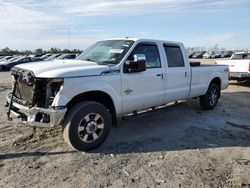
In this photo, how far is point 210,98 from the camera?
9.12m

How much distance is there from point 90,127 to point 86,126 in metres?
0.08

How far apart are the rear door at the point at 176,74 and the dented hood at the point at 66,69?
204cm

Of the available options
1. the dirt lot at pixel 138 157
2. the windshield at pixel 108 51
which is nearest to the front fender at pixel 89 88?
the windshield at pixel 108 51

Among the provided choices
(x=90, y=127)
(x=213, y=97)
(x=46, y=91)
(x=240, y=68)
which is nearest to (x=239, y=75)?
(x=240, y=68)

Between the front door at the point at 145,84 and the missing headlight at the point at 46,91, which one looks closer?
the missing headlight at the point at 46,91

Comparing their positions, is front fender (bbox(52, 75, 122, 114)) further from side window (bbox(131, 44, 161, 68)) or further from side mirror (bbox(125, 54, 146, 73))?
side window (bbox(131, 44, 161, 68))

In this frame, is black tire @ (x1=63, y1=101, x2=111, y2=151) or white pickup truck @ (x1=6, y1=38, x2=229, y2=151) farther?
black tire @ (x1=63, y1=101, x2=111, y2=151)

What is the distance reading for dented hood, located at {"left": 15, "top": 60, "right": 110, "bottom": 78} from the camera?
16.7 ft

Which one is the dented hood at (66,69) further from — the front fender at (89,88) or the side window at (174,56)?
the side window at (174,56)

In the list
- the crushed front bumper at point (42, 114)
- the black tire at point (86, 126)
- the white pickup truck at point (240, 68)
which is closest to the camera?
the crushed front bumper at point (42, 114)

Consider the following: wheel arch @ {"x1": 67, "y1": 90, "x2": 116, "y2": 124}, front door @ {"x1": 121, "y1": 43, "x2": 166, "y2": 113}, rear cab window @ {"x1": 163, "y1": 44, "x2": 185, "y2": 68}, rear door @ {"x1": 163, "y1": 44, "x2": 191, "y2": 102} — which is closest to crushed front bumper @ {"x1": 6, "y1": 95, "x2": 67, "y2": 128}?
wheel arch @ {"x1": 67, "y1": 90, "x2": 116, "y2": 124}

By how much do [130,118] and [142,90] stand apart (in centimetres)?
63

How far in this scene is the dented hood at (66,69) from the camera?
5090mm

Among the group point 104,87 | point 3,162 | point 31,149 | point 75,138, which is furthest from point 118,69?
point 3,162
